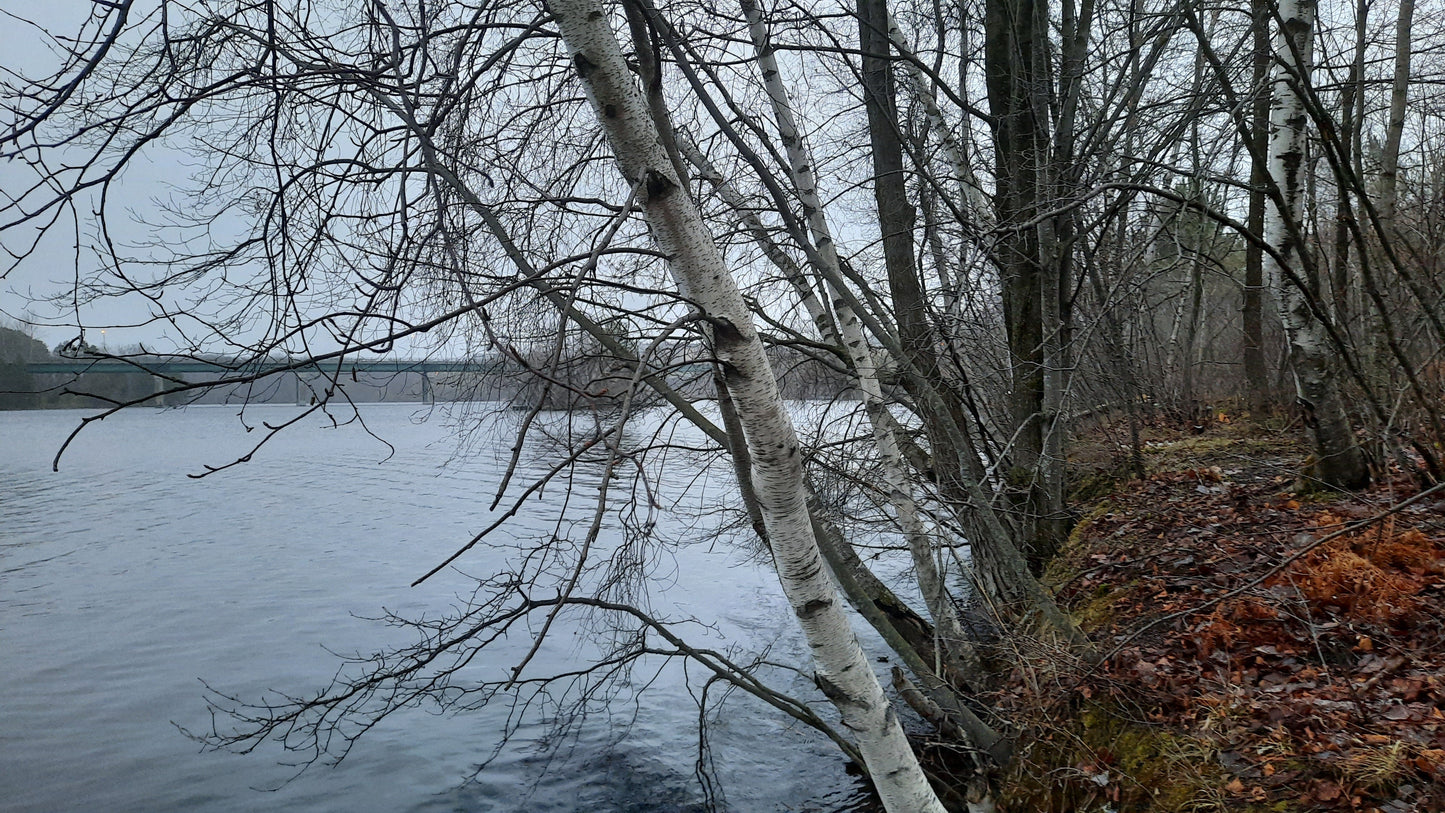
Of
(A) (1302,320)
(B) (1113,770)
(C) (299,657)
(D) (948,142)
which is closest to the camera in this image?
(B) (1113,770)

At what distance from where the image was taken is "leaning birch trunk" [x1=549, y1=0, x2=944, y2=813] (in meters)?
2.35

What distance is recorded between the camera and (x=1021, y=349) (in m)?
7.14

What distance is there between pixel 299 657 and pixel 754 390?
1028 centimetres

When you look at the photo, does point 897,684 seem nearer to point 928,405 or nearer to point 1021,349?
point 928,405

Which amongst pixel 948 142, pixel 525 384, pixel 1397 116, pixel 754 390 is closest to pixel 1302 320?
pixel 948 142

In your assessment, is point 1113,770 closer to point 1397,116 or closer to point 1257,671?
point 1257,671

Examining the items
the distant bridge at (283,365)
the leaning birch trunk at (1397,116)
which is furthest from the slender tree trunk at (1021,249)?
the distant bridge at (283,365)

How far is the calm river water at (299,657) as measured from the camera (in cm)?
775

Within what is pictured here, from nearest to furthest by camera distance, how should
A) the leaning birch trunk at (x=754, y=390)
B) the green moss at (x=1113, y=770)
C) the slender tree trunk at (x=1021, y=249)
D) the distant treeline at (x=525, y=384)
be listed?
the distant treeline at (x=525, y=384), the leaning birch trunk at (x=754, y=390), the green moss at (x=1113, y=770), the slender tree trunk at (x=1021, y=249)

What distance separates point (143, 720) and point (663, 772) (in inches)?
234

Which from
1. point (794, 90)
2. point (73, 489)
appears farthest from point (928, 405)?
point (73, 489)

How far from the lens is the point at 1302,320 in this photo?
591cm

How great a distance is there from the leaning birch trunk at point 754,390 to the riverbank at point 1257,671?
1.61m

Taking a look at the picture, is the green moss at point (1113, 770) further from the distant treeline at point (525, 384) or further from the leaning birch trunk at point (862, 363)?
the distant treeline at point (525, 384)
